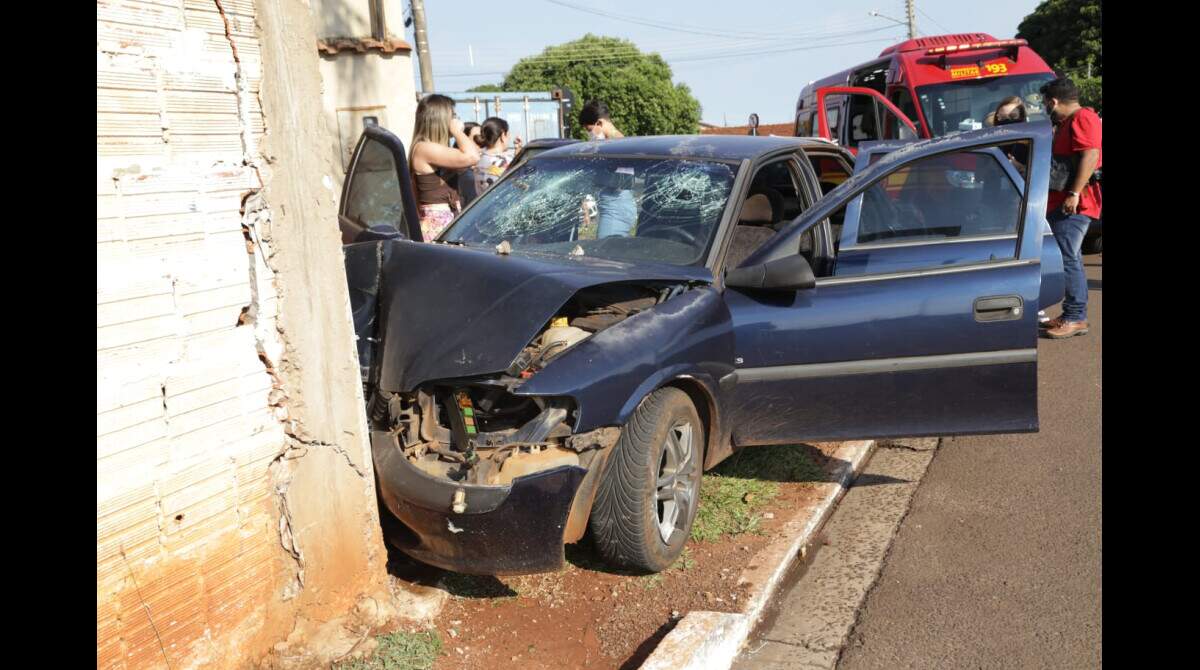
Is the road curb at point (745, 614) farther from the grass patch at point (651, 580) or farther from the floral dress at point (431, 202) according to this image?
the floral dress at point (431, 202)

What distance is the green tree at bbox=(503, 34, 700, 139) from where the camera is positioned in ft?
163

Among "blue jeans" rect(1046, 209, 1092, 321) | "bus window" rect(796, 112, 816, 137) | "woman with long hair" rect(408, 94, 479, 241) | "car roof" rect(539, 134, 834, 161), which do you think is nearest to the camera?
"car roof" rect(539, 134, 834, 161)

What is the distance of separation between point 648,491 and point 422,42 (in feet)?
49.5

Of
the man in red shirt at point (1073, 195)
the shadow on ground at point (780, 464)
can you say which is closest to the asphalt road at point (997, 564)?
the shadow on ground at point (780, 464)

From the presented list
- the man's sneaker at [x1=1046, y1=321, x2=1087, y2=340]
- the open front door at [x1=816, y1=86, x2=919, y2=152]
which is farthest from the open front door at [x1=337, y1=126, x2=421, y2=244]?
the open front door at [x1=816, y1=86, x2=919, y2=152]

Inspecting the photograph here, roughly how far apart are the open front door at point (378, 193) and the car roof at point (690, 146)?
1.02m

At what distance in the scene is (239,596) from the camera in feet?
10.0

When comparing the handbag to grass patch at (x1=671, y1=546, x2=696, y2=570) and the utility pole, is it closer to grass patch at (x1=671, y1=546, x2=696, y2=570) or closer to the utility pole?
grass patch at (x1=671, y1=546, x2=696, y2=570)

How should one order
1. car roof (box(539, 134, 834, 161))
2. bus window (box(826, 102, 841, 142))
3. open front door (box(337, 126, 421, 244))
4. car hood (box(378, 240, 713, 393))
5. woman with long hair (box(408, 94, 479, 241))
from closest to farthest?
car hood (box(378, 240, 713, 393))
open front door (box(337, 126, 421, 244))
car roof (box(539, 134, 834, 161))
woman with long hair (box(408, 94, 479, 241))
bus window (box(826, 102, 841, 142))

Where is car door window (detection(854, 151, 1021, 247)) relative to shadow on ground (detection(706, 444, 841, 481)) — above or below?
above

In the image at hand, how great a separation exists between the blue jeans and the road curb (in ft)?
12.5

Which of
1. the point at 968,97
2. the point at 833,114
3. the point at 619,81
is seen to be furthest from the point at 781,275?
the point at 619,81

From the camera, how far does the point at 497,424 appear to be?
3.77 m
